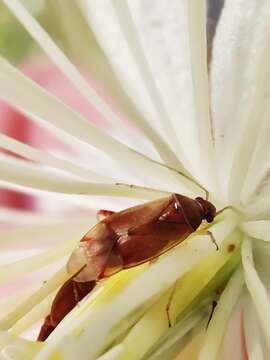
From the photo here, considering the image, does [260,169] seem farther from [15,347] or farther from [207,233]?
[15,347]

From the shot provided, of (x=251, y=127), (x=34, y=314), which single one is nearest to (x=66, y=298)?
(x=34, y=314)

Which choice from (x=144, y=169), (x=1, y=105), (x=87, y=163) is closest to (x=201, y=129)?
(x=144, y=169)

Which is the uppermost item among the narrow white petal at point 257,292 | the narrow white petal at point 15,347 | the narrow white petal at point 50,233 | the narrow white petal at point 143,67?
the narrow white petal at point 143,67

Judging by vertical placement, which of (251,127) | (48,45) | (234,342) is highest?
(48,45)

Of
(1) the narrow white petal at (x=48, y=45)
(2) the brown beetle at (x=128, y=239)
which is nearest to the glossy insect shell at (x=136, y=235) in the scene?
(2) the brown beetle at (x=128, y=239)

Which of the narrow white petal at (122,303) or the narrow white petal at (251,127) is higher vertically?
the narrow white petal at (251,127)

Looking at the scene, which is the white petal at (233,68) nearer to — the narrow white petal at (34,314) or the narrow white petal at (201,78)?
the narrow white petal at (201,78)

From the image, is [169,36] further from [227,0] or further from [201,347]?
[201,347]
